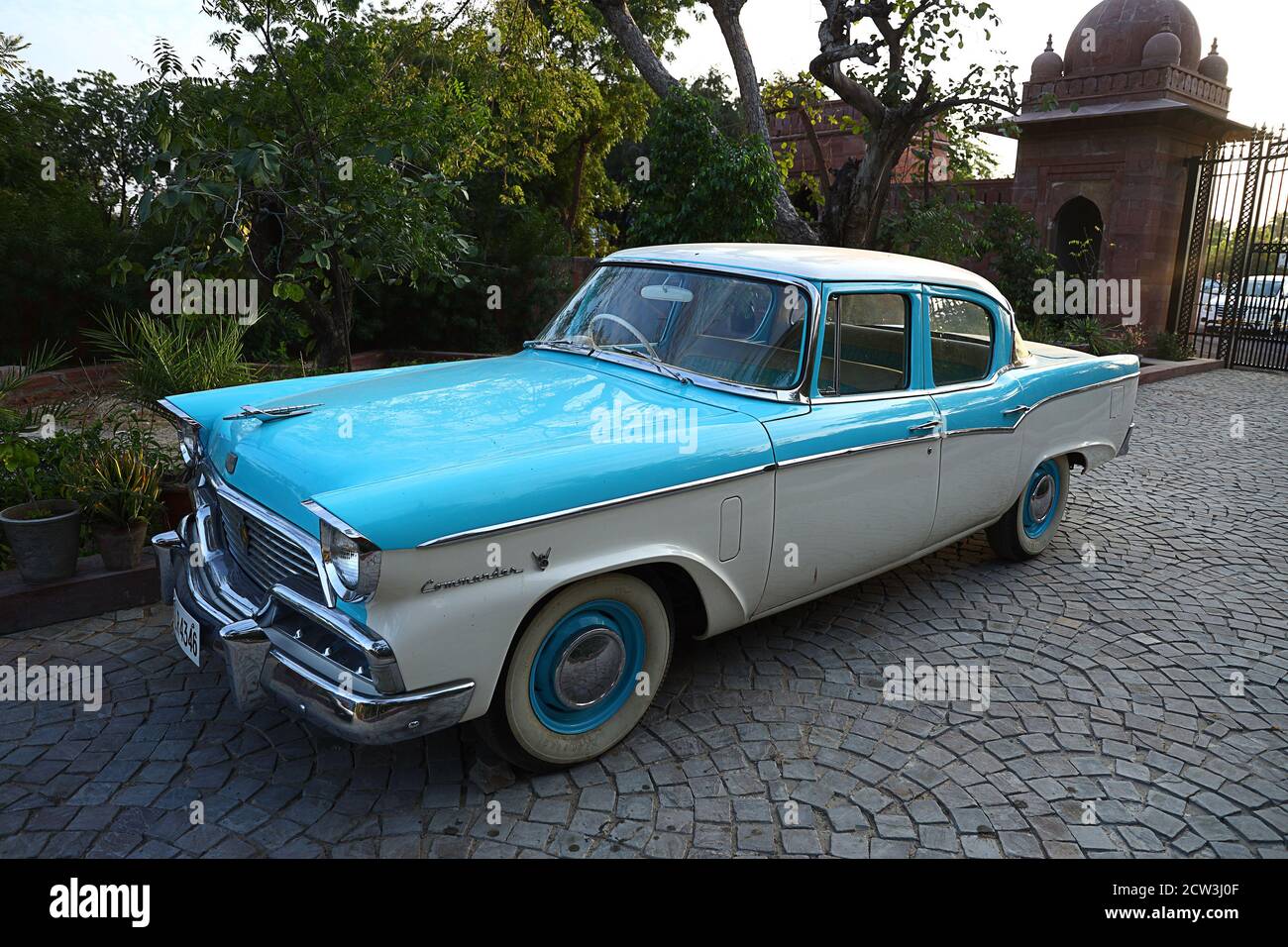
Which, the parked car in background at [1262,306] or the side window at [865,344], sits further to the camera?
the parked car in background at [1262,306]

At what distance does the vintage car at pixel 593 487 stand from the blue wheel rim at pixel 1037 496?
486mm

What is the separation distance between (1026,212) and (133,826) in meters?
15.7

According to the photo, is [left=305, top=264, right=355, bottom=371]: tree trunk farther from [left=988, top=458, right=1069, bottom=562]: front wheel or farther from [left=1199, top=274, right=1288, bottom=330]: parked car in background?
[left=1199, top=274, right=1288, bottom=330]: parked car in background

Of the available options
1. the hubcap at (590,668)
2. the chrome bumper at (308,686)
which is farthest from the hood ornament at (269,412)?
the hubcap at (590,668)

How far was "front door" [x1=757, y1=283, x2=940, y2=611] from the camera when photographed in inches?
137

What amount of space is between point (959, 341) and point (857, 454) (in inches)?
48.5

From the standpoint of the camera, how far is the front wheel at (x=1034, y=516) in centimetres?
512

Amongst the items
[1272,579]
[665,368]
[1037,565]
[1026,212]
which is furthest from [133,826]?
[1026,212]

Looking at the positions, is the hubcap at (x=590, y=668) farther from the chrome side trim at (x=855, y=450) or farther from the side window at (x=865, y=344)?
the side window at (x=865, y=344)

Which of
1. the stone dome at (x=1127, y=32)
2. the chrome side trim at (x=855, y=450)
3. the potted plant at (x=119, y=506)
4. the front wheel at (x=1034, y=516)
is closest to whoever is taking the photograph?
the chrome side trim at (x=855, y=450)

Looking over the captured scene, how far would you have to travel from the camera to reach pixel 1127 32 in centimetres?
1487

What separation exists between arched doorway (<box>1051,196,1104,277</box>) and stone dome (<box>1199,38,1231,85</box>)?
8.61ft
